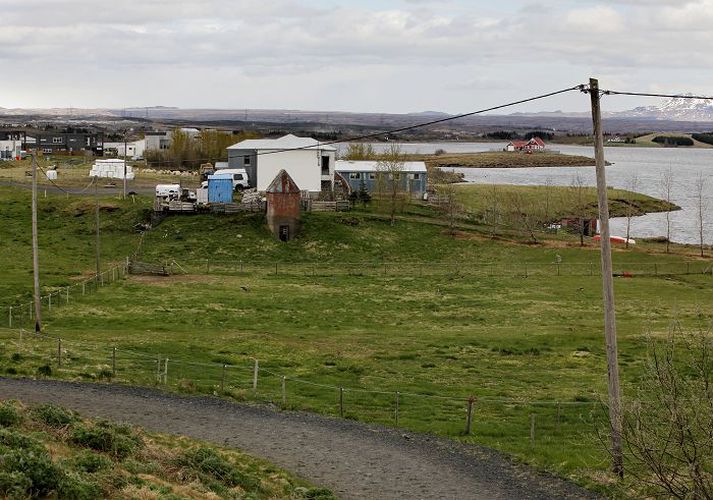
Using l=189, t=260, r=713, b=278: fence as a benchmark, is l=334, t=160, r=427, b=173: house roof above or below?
above

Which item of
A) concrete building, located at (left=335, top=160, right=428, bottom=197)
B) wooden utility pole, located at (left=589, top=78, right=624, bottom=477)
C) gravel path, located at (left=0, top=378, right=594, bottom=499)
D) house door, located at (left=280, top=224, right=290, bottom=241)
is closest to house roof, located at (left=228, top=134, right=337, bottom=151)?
concrete building, located at (left=335, top=160, right=428, bottom=197)

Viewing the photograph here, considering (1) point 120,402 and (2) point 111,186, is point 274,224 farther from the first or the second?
(1) point 120,402

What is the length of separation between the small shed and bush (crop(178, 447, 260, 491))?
48343 millimetres

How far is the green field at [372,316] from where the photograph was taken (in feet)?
92.9

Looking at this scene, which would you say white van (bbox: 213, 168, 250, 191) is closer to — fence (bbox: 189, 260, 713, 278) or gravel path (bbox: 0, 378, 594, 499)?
fence (bbox: 189, 260, 713, 278)

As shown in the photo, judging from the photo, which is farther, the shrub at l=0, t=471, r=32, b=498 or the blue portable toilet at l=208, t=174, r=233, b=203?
the blue portable toilet at l=208, t=174, r=233, b=203

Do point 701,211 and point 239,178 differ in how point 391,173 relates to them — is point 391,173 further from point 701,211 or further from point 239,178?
point 701,211

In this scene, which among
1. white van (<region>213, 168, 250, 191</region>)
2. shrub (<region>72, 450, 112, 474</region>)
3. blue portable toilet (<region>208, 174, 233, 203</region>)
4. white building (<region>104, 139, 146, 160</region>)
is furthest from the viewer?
white building (<region>104, 139, 146, 160</region>)

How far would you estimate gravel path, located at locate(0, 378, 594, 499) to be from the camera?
20484mm

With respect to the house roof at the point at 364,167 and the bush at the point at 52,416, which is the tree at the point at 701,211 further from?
the bush at the point at 52,416

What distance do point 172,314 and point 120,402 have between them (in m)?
18.5

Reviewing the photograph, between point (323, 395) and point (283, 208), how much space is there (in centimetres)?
3977

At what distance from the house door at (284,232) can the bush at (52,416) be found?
47193 mm

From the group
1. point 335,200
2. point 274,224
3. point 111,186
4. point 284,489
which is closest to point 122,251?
point 274,224
